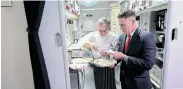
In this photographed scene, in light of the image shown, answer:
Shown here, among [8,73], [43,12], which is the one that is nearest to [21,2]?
[43,12]

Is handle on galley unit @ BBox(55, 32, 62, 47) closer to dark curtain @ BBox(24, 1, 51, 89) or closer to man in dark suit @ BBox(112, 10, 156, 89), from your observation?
dark curtain @ BBox(24, 1, 51, 89)

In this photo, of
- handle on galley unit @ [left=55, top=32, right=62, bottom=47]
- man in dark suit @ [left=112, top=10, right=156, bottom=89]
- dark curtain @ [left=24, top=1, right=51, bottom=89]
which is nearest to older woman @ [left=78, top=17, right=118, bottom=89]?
man in dark suit @ [left=112, top=10, right=156, bottom=89]

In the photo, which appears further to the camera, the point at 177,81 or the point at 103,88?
the point at 103,88

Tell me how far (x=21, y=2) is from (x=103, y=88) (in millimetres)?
1624

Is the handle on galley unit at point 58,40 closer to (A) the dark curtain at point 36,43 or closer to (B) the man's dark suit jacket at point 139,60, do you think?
(A) the dark curtain at point 36,43

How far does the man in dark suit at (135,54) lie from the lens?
133 centimetres

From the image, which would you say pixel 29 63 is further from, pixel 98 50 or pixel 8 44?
pixel 98 50

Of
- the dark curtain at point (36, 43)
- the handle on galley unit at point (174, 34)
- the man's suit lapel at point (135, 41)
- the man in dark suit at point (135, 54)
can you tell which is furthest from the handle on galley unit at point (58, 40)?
the handle on galley unit at point (174, 34)

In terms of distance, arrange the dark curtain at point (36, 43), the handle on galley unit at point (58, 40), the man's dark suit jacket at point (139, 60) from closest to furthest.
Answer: the dark curtain at point (36, 43)
the handle on galley unit at point (58, 40)
the man's dark suit jacket at point (139, 60)

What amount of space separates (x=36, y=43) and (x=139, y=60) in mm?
914

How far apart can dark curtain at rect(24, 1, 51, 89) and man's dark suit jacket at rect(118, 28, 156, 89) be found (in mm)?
780

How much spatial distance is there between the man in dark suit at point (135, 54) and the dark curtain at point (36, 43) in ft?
2.32

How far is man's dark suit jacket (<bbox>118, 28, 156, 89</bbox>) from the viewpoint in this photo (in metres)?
1.33

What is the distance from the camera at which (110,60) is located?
1735 mm
